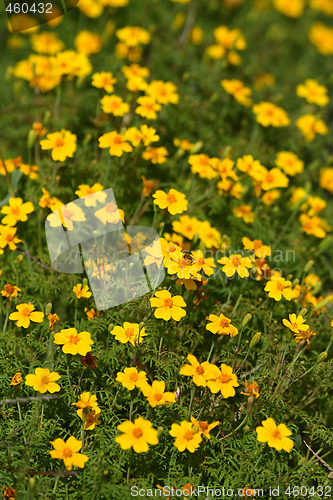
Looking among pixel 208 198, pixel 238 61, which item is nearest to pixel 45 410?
pixel 208 198

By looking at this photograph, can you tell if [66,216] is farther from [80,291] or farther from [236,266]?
[236,266]

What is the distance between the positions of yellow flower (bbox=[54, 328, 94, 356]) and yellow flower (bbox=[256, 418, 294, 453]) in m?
0.81

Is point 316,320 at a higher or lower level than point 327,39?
lower

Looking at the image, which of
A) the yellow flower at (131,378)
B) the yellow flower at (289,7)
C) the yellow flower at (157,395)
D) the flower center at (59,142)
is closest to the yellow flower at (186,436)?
the yellow flower at (157,395)

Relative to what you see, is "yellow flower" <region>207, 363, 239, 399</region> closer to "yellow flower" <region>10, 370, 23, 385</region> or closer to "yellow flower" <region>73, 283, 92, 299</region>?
"yellow flower" <region>73, 283, 92, 299</region>

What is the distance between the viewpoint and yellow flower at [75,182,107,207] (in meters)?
2.57

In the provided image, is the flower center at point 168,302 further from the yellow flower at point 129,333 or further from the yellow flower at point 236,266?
the yellow flower at point 236,266

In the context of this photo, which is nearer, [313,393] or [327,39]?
[313,393]

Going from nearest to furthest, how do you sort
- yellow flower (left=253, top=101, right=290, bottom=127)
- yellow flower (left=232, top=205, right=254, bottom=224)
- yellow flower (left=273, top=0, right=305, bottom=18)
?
1. yellow flower (left=232, top=205, right=254, bottom=224)
2. yellow flower (left=253, top=101, right=290, bottom=127)
3. yellow flower (left=273, top=0, right=305, bottom=18)

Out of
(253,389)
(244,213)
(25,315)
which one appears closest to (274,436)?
(253,389)

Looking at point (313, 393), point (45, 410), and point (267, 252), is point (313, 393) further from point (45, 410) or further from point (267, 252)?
point (45, 410)

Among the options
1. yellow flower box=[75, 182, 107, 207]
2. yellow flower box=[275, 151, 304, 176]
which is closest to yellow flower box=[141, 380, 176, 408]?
yellow flower box=[75, 182, 107, 207]

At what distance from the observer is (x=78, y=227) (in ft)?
8.66

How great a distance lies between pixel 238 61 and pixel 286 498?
3.52m
